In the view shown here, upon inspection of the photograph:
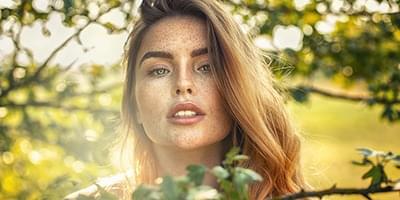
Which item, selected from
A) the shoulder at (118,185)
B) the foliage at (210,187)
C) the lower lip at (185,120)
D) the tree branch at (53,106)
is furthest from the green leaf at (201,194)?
the tree branch at (53,106)

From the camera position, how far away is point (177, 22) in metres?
2.12

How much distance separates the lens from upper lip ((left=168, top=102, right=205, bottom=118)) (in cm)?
198

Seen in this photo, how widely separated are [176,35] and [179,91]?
161 millimetres

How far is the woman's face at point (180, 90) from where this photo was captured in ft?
6.55

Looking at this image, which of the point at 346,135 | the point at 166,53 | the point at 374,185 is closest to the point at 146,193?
the point at 374,185

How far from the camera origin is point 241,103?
6.86ft

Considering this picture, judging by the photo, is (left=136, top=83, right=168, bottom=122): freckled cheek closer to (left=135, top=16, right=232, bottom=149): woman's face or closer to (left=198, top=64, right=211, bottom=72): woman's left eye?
(left=135, top=16, right=232, bottom=149): woman's face

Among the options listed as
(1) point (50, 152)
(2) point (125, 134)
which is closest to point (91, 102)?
(1) point (50, 152)

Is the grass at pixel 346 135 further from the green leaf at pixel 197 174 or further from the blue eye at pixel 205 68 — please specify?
the green leaf at pixel 197 174

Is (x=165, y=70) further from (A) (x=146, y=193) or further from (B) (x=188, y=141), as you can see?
(A) (x=146, y=193)

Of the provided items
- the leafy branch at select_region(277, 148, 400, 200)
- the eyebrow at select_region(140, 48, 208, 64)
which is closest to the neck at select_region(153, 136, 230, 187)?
the eyebrow at select_region(140, 48, 208, 64)

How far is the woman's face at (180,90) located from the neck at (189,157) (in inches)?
2.2

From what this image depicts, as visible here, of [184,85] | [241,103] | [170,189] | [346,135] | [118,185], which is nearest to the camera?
[170,189]

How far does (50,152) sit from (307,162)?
121 centimetres
